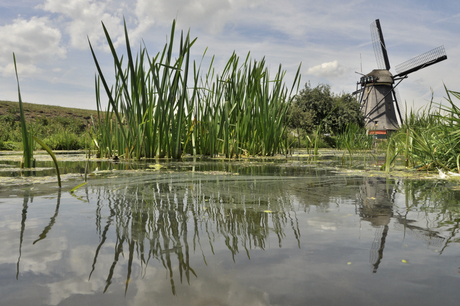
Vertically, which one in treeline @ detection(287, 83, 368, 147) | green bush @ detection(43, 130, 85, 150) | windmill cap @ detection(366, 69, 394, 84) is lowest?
green bush @ detection(43, 130, 85, 150)

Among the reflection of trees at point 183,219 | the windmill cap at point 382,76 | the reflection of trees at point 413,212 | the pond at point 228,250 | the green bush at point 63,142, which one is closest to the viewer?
the pond at point 228,250

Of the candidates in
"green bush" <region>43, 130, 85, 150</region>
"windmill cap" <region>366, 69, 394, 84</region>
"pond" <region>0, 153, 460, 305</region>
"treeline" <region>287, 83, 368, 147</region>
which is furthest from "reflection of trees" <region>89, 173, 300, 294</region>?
"windmill cap" <region>366, 69, 394, 84</region>

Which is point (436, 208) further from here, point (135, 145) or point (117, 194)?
point (135, 145)

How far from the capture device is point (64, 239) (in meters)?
0.79

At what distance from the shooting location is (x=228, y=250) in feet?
2.35

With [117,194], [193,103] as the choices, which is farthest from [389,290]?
[193,103]

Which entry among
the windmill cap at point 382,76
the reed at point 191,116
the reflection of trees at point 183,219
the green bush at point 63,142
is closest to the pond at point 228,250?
the reflection of trees at point 183,219

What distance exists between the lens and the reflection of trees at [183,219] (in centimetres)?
71

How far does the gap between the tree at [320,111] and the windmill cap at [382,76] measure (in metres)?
5.07

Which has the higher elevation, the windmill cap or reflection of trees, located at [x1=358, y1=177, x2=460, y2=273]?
the windmill cap

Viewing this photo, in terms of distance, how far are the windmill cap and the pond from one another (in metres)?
27.9

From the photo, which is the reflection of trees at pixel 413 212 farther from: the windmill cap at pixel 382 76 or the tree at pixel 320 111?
the windmill cap at pixel 382 76

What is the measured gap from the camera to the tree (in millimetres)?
20922

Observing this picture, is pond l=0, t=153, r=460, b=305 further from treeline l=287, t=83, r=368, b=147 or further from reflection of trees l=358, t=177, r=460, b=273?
treeline l=287, t=83, r=368, b=147
